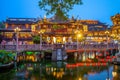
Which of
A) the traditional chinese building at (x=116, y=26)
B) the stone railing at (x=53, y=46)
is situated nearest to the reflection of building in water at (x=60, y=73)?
the stone railing at (x=53, y=46)

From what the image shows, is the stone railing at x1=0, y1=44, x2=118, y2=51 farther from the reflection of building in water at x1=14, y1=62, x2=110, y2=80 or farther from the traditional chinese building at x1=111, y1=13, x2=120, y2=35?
the traditional chinese building at x1=111, y1=13, x2=120, y2=35

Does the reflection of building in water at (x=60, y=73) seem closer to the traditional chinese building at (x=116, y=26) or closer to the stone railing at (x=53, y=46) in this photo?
the stone railing at (x=53, y=46)

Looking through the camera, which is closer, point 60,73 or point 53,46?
point 60,73

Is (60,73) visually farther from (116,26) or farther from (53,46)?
A: (116,26)

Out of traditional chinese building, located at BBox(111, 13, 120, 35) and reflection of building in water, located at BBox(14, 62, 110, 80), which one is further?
traditional chinese building, located at BBox(111, 13, 120, 35)

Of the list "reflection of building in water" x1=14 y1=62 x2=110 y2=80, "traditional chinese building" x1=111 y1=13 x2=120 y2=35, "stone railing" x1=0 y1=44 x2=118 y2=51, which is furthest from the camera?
"traditional chinese building" x1=111 y1=13 x2=120 y2=35

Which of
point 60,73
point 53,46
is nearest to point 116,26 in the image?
point 53,46

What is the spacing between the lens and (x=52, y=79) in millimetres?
26797

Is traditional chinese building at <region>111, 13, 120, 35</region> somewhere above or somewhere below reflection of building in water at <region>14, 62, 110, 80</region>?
above

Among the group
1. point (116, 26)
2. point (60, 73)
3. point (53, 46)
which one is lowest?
point (60, 73)

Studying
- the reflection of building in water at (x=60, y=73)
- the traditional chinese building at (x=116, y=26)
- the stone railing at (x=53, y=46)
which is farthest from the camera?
the traditional chinese building at (x=116, y=26)

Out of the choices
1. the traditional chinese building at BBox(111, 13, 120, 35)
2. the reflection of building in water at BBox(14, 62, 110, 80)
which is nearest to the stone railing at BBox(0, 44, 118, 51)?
the reflection of building in water at BBox(14, 62, 110, 80)

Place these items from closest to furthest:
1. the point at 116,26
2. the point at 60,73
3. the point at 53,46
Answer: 1. the point at 60,73
2. the point at 53,46
3. the point at 116,26

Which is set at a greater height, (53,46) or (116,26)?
(116,26)
